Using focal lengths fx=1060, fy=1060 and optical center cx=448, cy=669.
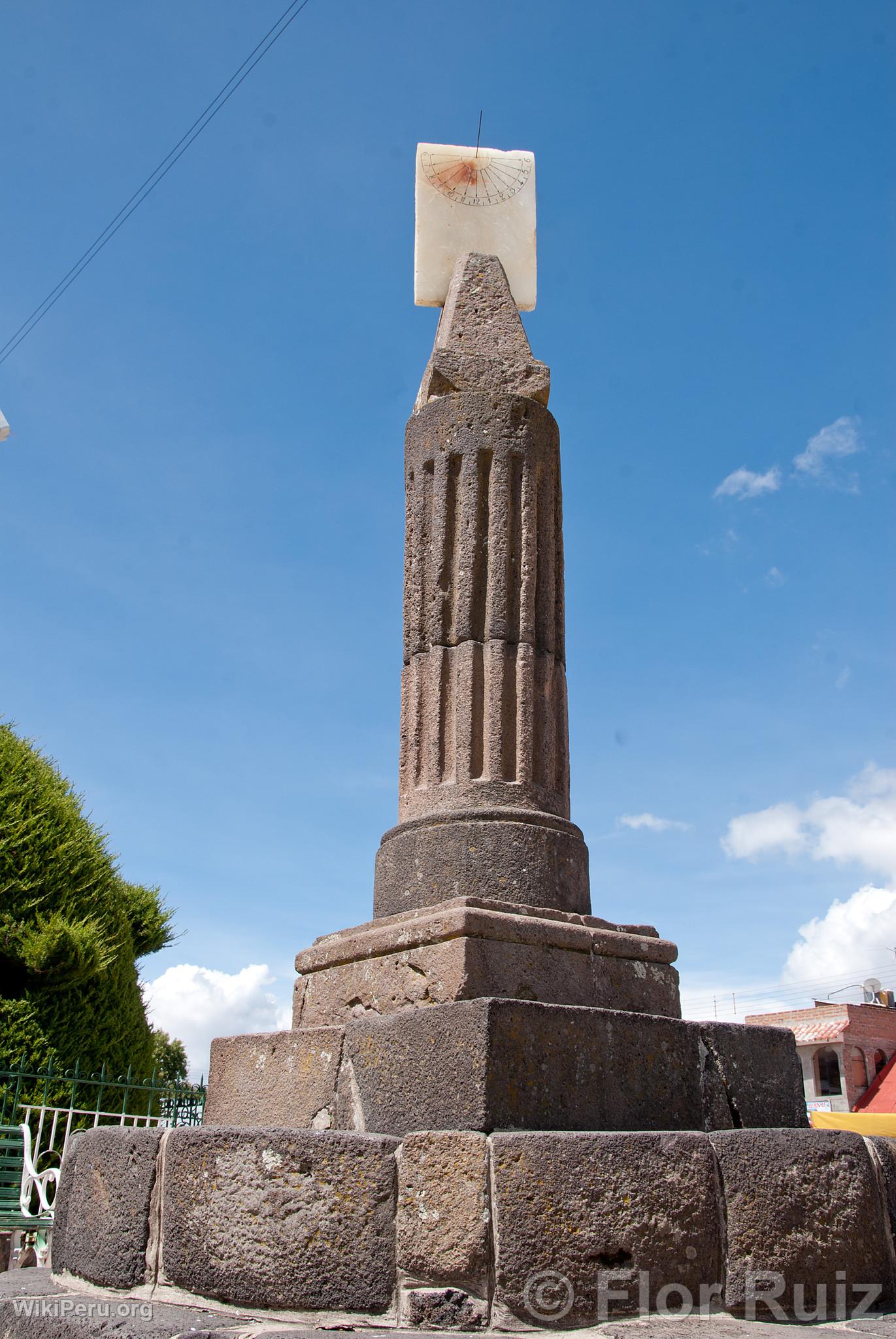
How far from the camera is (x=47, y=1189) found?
327 inches

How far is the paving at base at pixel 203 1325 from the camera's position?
113 inches

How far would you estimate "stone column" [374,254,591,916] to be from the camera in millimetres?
4379

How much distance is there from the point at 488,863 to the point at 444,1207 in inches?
57.8

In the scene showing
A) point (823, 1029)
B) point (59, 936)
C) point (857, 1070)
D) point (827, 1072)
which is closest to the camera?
point (59, 936)

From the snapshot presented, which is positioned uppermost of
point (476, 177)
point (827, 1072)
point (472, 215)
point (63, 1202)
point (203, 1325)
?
point (476, 177)

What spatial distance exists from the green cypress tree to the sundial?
20.7ft

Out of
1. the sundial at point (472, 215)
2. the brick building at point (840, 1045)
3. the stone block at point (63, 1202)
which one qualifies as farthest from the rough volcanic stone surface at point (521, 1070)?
the brick building at point (840, 1045)

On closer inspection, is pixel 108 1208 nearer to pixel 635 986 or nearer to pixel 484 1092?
pixel 484 1092

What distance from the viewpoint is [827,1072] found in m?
26.4

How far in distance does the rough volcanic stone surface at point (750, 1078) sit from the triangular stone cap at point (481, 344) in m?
3.01

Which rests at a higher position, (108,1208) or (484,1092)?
(484,1092)

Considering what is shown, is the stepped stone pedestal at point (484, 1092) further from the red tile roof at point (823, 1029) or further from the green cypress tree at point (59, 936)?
the red tile roof at point (823, 1029)

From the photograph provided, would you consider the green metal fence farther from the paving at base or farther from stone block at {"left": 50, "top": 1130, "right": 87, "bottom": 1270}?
the paving at base

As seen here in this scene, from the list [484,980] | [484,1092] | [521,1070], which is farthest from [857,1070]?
[484,1092]
